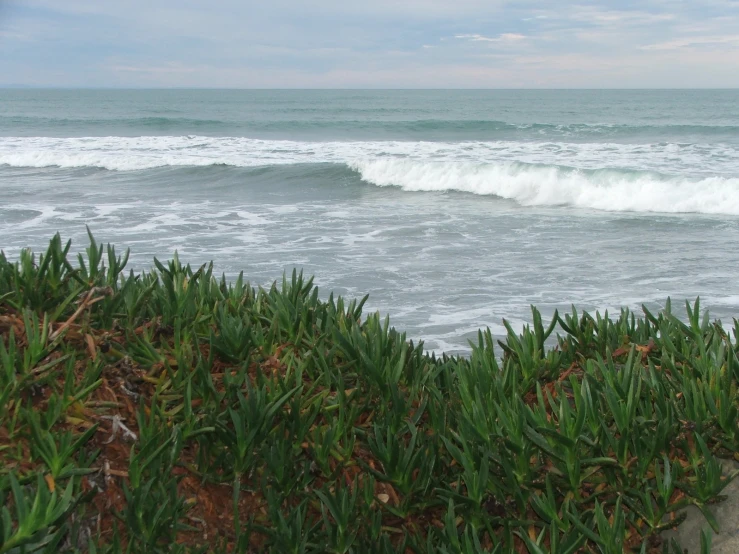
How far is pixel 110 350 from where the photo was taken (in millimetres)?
2826

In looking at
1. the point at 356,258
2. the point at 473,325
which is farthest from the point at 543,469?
the point at 356,258

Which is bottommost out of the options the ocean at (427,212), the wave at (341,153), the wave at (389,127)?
the ocean at (427,212)

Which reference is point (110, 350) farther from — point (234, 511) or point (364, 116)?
point (364, 116)

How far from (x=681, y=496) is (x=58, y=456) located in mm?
1912

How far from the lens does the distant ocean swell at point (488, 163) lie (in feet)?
60.0

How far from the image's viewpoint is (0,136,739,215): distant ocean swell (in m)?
18.3

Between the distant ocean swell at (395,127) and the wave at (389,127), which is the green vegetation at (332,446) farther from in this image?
the distant ocean swell at (395,127)

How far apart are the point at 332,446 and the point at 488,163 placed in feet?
67.2

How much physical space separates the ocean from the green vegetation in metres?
4.31

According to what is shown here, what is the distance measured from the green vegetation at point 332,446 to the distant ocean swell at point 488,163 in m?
15.5

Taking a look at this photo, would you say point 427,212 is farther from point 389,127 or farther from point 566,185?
point 389,127

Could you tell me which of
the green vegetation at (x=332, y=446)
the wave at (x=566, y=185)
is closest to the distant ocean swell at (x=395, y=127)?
the wave at (x=566, y=185)

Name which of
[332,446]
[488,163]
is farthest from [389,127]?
[332,446]

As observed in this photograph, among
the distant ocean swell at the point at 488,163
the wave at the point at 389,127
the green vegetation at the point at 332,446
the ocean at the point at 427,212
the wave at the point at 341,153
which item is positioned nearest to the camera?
the green vegetation at the point at 332,446
